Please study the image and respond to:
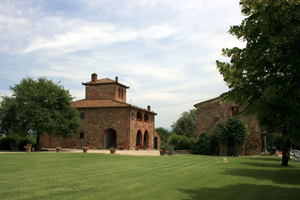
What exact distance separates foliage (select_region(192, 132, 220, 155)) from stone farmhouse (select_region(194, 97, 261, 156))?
0.55 metres

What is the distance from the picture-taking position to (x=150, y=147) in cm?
4175

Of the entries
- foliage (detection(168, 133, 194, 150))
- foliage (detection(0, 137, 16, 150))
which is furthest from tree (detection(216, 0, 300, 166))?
foliage (detection(0, 137, 16, 150))

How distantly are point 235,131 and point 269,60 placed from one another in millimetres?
19885

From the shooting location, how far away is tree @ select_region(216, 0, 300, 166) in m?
5.95

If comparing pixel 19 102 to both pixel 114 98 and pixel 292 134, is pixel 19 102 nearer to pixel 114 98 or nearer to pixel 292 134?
pixel 114 98

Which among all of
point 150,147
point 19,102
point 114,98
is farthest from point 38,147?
point 150,147

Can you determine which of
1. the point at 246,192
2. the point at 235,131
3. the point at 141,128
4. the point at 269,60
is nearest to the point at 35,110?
the point at 141,128

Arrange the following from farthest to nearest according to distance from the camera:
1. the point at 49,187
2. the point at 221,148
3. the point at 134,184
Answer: the point at 221,148, the point at 134,184, the point at 49,187

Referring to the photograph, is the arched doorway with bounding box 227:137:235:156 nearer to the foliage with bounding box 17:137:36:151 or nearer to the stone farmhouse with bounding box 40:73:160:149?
the stone farmhouse with bounding box 40:73:160:149

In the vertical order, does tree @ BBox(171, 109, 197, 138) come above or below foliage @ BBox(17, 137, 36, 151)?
above

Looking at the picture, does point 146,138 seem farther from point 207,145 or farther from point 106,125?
Result: point 207,145

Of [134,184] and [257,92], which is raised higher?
[257,92]

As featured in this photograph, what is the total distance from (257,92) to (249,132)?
67.7 feet

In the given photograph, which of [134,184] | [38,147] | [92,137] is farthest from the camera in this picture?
[92,137]
